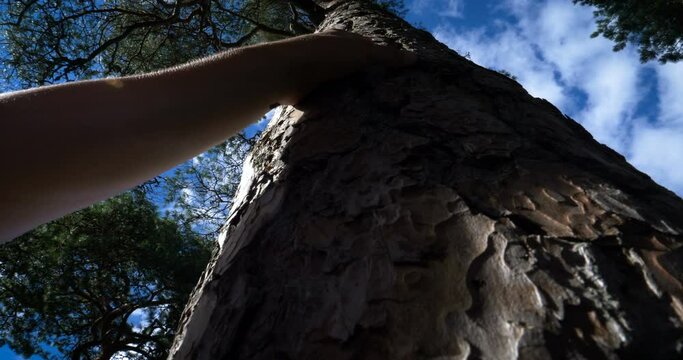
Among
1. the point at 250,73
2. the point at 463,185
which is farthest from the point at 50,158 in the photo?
the point at 463,185

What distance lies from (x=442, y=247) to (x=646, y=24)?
8.84 m

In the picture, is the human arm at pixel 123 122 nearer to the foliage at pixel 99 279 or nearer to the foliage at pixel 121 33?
the foliage at pixel 121 33

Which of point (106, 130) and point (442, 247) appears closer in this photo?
point (442, 247)

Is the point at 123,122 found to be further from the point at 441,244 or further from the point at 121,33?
the point at 121,33

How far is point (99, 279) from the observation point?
7344 millimetres

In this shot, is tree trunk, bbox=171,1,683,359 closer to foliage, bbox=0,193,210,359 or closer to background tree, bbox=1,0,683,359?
background tree, bbox=1,0,683,359

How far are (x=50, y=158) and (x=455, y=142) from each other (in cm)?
78

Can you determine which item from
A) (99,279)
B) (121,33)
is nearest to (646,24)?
(121,33)

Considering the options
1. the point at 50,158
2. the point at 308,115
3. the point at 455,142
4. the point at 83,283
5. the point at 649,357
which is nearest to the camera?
the point at 649,357

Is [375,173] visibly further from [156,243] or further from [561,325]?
[156,243]

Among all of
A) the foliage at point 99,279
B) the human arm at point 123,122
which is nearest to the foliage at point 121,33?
the foliage at point 99,279

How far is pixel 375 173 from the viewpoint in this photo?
840mm

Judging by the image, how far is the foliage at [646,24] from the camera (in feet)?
22.1

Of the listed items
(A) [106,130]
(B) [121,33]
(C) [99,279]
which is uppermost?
(B) [121,33]
